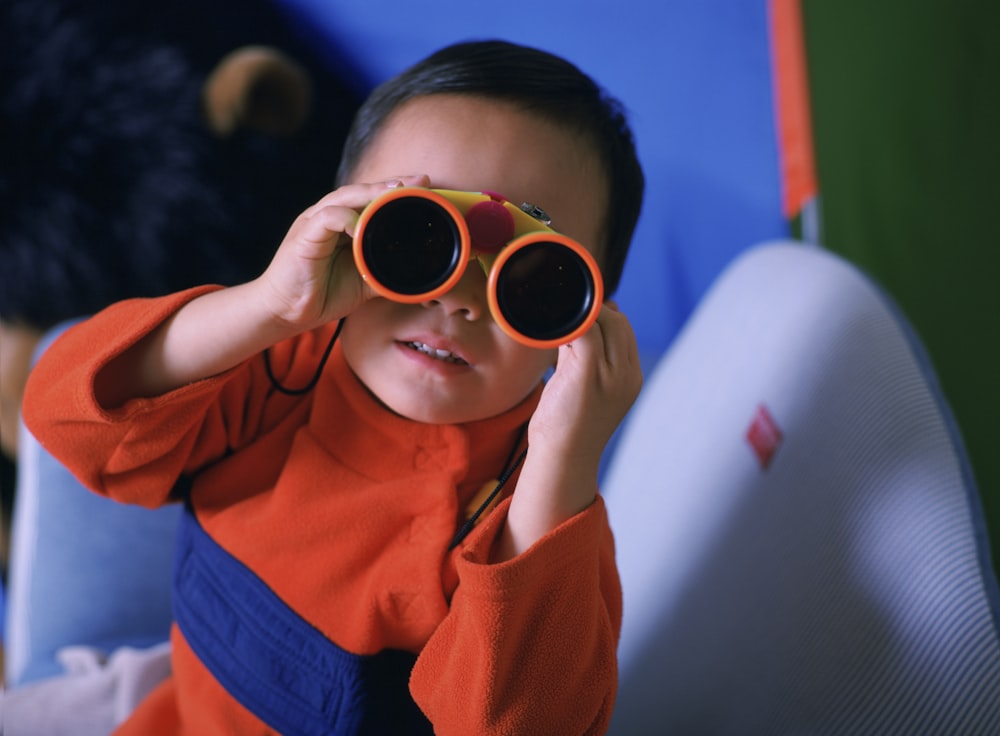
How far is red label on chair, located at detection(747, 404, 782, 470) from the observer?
2.68ft

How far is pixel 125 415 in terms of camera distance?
56 centimetres

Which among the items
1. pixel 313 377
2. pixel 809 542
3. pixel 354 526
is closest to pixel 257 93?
pixel 313 377

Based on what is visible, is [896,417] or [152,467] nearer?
[152,467]

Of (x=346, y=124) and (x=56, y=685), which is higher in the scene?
(x=346, y=124)

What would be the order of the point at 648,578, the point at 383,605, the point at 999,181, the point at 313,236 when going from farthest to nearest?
the point at 999,181 → the point at 648,578 → the point at 383,605 → the point at 313,236

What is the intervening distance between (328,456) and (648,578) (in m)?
0.34

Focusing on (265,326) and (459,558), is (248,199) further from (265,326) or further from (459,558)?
Result: (459,558)

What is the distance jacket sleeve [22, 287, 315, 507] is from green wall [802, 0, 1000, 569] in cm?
104

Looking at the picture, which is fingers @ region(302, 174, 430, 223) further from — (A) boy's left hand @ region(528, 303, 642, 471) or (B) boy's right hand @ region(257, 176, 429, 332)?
(A) boy's left hand @ region(528, 303, 642, 471)

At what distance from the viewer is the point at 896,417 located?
0.77m

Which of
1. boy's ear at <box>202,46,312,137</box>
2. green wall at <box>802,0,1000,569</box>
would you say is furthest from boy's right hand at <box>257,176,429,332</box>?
green wall at <box>802,0,1000,569</box>

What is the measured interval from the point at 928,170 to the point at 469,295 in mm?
1199

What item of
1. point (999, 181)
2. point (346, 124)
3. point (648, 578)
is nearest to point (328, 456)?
point (648, 578)

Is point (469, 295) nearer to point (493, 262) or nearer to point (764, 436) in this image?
point (493, 262)
